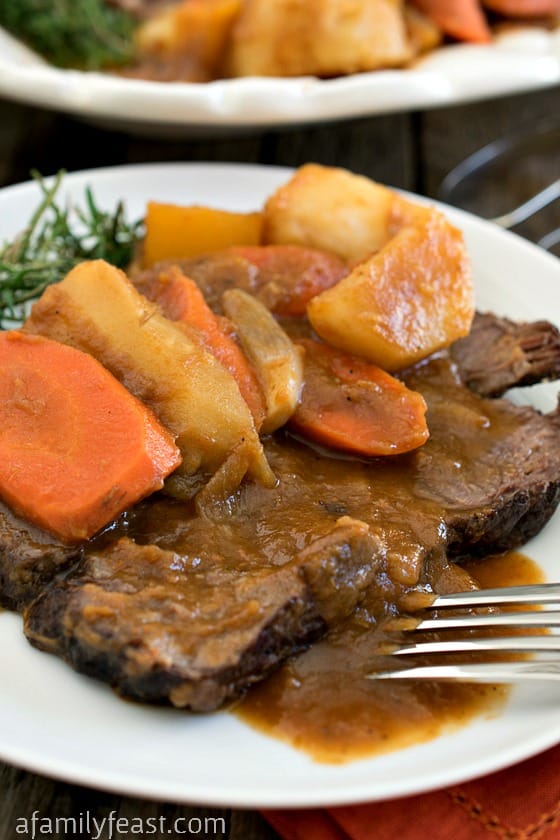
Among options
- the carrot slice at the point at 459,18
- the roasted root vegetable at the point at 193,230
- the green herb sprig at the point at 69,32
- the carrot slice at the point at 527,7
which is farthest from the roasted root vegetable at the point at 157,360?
the carrot slice at the point at 527,7

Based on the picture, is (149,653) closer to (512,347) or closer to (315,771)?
(315,771)

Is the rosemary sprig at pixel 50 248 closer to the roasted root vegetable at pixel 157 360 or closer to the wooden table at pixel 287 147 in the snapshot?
the roasted root vegetable at pixel 157 360

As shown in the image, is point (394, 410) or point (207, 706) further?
point (394, 410)

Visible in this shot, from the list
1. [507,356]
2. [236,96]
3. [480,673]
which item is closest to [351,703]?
[480,673]

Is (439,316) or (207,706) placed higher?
(439,316)

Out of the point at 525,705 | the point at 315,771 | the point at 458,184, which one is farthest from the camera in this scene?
the point at 458,184

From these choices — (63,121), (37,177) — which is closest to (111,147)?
(63,121)

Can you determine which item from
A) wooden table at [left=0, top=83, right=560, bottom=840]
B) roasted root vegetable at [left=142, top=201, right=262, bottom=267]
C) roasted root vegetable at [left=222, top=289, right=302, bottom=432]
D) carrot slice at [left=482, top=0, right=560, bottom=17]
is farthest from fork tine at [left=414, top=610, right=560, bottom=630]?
carrot slice at [left=482, top=0, right=560, bottom=17]
